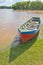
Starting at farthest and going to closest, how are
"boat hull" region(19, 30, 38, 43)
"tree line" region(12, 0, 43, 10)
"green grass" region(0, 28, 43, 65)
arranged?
"tree line" region(12, 0, 43, 10)
"boat hull" region(19, 30, 38, 43)
"green grass" region(0, 28, 43, 65)

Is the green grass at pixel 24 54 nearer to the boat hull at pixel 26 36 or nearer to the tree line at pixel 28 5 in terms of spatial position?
the boat hull at pixel 26 36

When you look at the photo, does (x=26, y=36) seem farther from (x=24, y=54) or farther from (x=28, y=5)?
(x=28, y=5)

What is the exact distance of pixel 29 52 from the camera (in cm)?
807

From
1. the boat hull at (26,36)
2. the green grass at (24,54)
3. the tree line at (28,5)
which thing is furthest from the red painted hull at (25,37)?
the tree line at (28,5)

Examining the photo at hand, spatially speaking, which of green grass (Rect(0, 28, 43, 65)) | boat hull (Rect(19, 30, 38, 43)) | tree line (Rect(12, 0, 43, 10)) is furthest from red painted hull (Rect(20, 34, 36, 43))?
tree line (Rect(12, 0, 43, 10))

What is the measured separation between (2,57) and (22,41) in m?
2.07

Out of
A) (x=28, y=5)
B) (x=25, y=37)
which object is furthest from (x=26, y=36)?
(x=28, y=5)

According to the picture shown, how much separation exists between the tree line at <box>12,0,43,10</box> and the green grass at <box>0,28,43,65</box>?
22.6m

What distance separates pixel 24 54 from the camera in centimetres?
789

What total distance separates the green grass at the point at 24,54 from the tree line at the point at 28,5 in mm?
22566

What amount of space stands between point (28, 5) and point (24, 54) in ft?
81.3

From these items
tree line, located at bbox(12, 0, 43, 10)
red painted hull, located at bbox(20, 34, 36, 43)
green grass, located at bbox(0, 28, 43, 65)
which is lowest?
tree line, located at bbox(12, 0, 43, 10)

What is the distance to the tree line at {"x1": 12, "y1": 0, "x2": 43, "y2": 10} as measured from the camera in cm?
3126

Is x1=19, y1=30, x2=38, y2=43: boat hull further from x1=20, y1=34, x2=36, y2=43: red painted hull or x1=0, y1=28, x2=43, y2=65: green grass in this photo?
x1=0, y1=28, x2=43, y2=65: green grass
